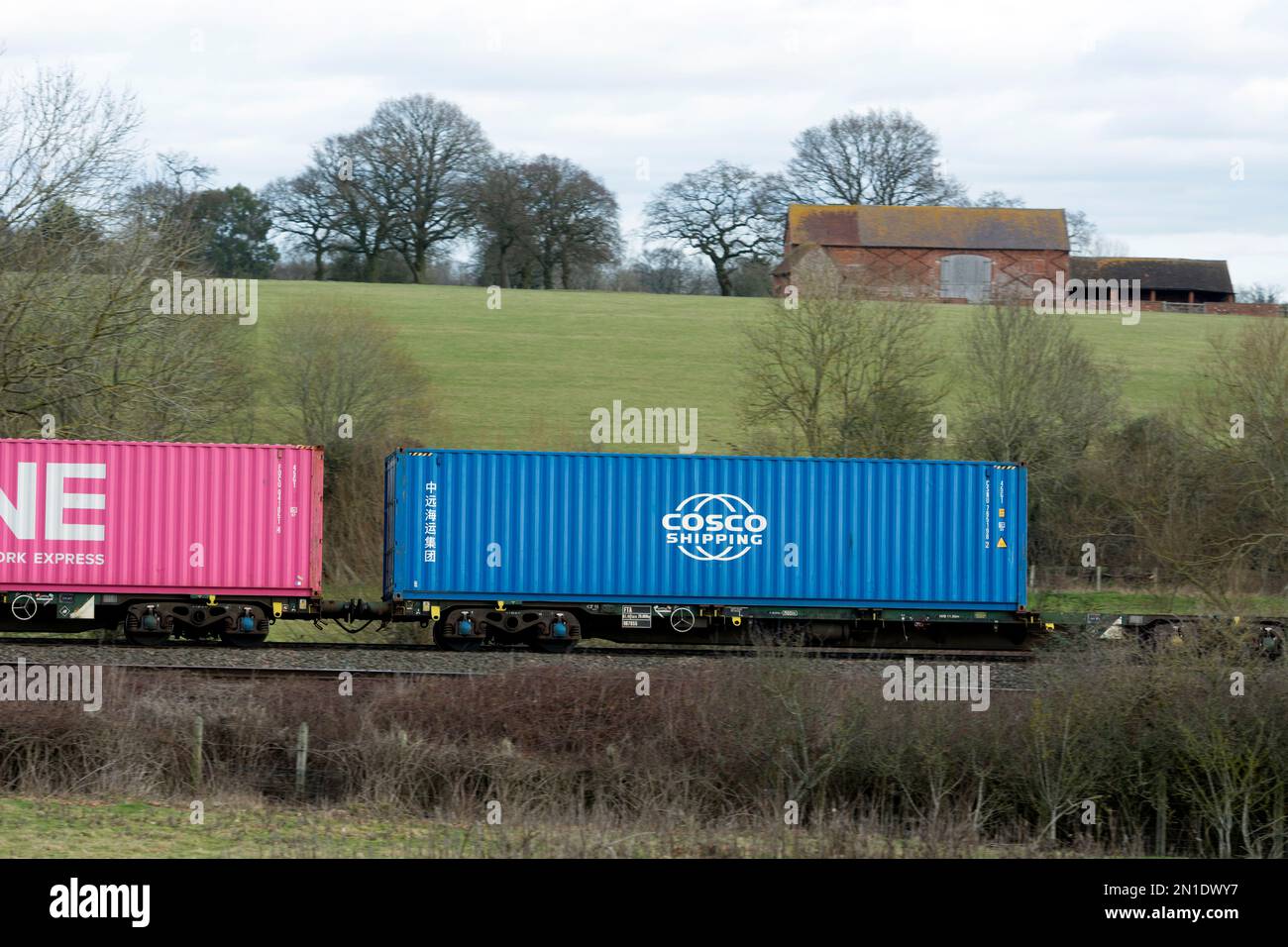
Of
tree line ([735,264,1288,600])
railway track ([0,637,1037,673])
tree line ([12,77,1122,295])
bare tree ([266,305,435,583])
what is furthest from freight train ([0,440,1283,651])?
tree line ([12,77,1122,295])

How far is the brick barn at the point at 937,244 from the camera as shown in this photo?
68.8 m

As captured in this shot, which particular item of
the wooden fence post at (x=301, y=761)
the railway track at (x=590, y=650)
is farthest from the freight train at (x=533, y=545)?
the wooden fence post at (x=301, y=761)

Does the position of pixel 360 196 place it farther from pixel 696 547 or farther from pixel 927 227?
pixel 696 547

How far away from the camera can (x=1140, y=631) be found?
17.6 m

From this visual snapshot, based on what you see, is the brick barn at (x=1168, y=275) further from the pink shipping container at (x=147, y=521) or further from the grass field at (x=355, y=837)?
the grass field at (x=355, y=837)

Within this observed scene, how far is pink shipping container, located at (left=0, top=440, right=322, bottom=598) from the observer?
681 inches

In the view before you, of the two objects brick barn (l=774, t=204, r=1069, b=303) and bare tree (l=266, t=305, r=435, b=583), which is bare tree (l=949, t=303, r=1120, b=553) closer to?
bare tree (l=266, t=305, r=435, b=583)

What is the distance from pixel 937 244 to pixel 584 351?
26525 mm

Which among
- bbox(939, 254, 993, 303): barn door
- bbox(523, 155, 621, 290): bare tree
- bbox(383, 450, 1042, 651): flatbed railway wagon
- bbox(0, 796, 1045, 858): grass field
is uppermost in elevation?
bbox(523, 155, 621, 290): bare tree

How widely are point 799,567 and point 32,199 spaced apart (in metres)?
16.1

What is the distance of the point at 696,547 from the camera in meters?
18.0

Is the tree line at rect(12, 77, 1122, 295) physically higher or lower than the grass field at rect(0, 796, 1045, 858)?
higher

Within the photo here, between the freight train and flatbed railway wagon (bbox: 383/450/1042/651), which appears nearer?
the freight train

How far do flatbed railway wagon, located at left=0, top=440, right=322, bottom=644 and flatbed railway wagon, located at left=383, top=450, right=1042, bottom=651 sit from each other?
5.85ft
